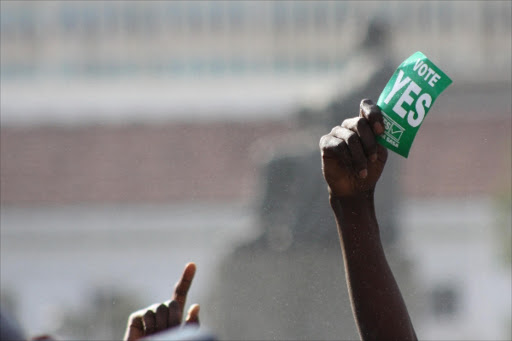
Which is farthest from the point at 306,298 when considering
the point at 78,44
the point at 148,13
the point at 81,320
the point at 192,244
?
the point at 78,44

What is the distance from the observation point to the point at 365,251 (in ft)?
5.43

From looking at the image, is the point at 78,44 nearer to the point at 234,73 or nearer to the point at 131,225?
the point at 234,73

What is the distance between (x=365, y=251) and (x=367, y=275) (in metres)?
0.04

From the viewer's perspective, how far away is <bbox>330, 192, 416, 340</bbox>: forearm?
5.38 ft

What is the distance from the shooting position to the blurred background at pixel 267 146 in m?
2.30

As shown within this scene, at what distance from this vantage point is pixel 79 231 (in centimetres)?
681

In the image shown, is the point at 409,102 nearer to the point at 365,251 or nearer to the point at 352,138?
the point at 352,138

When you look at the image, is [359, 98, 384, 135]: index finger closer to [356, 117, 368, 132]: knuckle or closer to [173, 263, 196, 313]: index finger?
[356, 117, 368, 132]: knuckle

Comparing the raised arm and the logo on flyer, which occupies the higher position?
the logo on flyer

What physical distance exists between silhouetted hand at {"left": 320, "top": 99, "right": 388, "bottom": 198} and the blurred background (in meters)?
0.57

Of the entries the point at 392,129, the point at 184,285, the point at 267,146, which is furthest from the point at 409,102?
the point at 267,146

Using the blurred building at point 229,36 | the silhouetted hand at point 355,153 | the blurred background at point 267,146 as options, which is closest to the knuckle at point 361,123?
the silhouetted hand at point 355,153

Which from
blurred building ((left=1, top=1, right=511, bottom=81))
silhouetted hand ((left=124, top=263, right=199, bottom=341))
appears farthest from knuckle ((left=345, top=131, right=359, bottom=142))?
blurred building ((left=1, top=1, right=511, bottom=81))

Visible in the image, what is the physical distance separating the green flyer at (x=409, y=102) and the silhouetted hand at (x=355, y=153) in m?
0.02
